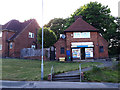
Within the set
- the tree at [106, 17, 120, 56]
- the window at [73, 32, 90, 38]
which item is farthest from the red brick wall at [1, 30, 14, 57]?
the tree at [106, 17, 120, 56]

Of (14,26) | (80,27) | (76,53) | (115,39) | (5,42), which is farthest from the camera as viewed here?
(14,26)

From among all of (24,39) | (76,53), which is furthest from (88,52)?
(24,39)

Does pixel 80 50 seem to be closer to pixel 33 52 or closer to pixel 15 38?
pixel 33 52

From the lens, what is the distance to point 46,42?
2728 centimetres

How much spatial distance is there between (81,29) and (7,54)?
1687 centimetres

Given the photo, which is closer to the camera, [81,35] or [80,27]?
[81,35]

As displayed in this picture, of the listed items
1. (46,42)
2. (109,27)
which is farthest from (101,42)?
(46,42)

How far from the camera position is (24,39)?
1091 inches

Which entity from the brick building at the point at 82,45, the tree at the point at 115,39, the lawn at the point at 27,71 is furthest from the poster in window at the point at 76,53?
the tree at the point at 115,39

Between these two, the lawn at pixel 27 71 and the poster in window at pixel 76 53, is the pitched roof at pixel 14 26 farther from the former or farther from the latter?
the poster in window at pixel 76 53

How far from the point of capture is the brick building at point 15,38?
2573 centimetres

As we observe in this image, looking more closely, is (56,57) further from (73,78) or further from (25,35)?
(73,78)

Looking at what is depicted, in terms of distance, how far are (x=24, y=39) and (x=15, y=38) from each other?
263cm

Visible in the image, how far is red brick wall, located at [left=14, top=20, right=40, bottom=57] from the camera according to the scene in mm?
25778
